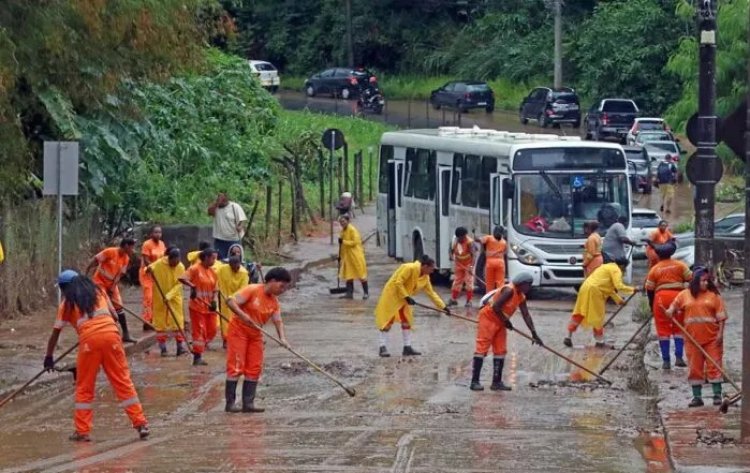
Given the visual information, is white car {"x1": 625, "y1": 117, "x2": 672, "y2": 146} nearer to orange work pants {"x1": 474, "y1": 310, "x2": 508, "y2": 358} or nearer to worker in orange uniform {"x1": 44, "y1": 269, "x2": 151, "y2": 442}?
orange work pants {"x1": 474, "y1": 310, "x2": 508, "y2": 358}

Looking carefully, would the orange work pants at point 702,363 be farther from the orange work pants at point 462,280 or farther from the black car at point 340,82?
the black car at point 340,82

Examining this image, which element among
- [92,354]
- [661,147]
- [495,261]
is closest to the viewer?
[92,354]

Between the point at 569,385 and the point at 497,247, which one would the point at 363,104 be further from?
the point at 569,385

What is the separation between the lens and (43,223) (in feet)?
73.0

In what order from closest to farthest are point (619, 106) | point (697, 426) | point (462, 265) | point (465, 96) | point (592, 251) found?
point (697, 426)
point (592, 251)
point (462, 265)
point (619, 106)
point (465, 96)

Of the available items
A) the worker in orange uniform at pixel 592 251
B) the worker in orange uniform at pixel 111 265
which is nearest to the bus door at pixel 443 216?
the worker in orange uniform at pixel 592 251

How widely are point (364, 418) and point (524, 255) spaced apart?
11525mm

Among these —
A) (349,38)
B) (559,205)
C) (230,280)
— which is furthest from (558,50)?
(230,280)

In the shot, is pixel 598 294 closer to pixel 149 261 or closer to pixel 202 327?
pixel 202 327

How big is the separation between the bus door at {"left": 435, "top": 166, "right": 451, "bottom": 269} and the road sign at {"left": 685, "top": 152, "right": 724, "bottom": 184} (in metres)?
9.69

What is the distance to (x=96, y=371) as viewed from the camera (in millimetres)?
12664

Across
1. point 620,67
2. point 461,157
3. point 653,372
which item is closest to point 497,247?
point 461,157

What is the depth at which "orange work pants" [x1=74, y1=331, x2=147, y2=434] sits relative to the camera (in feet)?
41.3

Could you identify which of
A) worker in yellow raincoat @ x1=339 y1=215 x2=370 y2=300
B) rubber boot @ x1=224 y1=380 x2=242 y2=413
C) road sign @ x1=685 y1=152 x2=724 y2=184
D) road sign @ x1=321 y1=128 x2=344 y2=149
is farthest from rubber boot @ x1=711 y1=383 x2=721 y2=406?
road sign @ x1=321 y1=128 x2=344 y2=149
